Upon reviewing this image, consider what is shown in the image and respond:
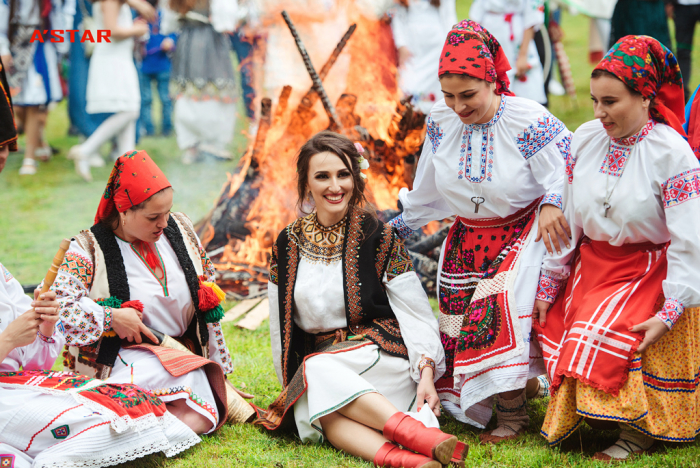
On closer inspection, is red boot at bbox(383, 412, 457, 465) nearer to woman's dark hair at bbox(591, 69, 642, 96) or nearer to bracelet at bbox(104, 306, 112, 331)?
bracelet at bbox(104, 306, 112, 331)

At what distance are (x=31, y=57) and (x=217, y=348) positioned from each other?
796cm

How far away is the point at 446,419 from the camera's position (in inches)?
147

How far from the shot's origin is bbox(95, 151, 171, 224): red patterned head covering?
3.41 meters

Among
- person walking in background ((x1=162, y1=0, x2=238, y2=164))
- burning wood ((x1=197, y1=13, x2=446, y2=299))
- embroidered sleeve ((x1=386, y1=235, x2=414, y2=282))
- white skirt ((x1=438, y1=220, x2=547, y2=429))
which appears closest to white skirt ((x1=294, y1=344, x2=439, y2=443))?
white skirt ((x1=438, y1=220, x2=547, y2=429))

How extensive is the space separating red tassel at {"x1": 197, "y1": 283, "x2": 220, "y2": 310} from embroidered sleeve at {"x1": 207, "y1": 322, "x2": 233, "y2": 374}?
202 millimetres

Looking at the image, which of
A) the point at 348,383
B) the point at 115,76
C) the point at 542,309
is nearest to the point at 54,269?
the point at 348,383

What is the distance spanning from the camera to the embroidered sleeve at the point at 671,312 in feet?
9.55

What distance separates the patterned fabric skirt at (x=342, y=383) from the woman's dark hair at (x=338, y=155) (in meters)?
0.73

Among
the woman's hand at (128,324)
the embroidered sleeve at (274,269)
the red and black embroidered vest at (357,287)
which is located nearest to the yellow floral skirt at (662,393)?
the red and black embroidered vest at (357,287)

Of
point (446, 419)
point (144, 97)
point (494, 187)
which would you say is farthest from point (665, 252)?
point (144, 97)

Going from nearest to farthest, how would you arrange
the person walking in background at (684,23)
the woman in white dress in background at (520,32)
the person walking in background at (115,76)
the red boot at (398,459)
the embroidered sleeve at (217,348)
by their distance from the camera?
the red boot at (398,459), the embroidered sleeve at (217,348), the woman in white dress in background at (520,32), the person walking in background at (684,23), the person walking in background at (115,76)

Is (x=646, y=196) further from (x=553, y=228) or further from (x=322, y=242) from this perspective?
(x=322, y=242)

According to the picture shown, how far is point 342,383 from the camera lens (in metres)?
3.21

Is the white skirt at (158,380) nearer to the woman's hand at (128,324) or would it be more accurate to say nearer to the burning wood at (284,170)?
the woman's hand at (128,324)
